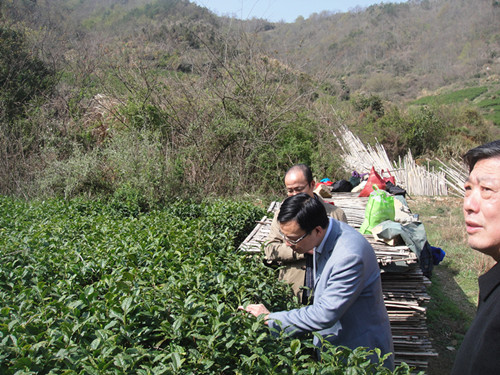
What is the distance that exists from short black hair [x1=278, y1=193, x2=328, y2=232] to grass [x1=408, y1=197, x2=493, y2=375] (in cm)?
309

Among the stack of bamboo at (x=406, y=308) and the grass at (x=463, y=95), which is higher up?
the grass at (x=463, y=95)

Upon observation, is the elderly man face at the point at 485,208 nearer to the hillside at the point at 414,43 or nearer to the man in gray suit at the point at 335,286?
the man in gray suit at the point at 335,286

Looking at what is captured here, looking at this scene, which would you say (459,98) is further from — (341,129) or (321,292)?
(321,292)

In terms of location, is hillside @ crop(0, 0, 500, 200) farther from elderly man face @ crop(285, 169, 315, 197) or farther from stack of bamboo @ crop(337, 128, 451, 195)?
elderly man face @ crop(285, 169, 315, 197)

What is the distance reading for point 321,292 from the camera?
7.57 ft

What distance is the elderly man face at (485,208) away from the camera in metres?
1.38

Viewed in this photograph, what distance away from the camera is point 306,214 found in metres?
2.33

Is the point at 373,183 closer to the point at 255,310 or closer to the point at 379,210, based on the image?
the point at 379,210

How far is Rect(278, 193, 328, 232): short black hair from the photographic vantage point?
2.33 m

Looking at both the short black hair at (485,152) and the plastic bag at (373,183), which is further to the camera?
the plastic bag at (373,183)

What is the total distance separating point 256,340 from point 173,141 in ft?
29.3

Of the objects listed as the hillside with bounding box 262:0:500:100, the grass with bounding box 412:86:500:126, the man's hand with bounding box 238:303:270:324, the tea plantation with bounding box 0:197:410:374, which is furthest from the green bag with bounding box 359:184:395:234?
the hillside with bounding box 262:0:500:100

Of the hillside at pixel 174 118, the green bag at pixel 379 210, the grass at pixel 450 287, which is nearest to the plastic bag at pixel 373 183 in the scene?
the grass at pixel 450 287

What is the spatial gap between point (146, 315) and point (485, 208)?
1593mm
